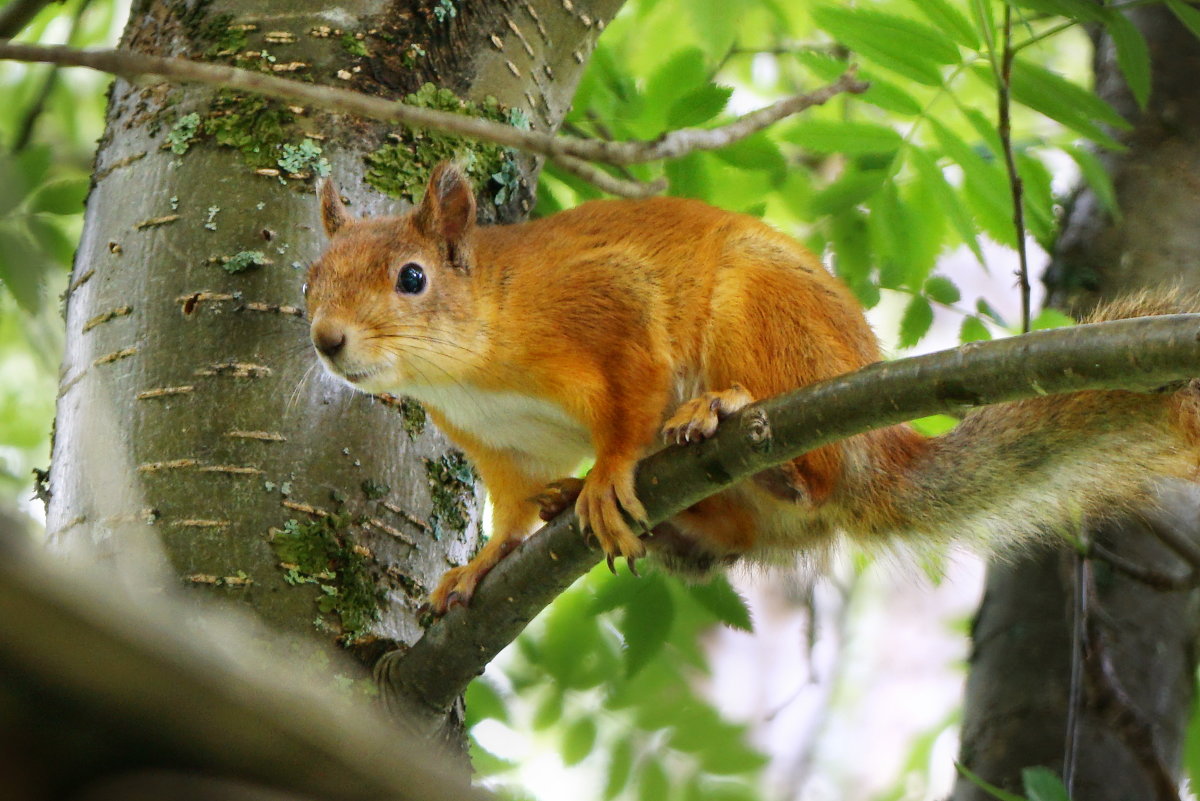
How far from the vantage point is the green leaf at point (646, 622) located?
114 inches

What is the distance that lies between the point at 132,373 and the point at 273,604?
0.61m

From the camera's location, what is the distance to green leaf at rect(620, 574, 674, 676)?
9.50 feet

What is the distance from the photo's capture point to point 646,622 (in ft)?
9.59

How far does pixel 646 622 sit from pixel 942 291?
112cm

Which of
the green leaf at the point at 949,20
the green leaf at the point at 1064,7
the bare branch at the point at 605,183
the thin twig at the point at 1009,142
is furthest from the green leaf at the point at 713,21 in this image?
the bare branch at the point at 605,183

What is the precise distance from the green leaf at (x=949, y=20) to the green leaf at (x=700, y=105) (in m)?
0.44

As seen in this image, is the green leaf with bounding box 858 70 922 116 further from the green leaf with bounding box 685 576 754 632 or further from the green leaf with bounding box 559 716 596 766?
the green leaf with bounding box 559 716 596 766

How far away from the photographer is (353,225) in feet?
9.17

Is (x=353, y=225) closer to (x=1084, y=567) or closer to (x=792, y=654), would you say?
(x=1084, y=567)

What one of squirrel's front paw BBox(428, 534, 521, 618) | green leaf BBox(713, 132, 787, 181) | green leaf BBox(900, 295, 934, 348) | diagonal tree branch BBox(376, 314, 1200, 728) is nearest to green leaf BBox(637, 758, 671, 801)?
squirrel's front paw BBox(428, 534, 521, 618)

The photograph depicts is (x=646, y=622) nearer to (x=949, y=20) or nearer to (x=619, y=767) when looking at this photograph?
(x=619, y=767)

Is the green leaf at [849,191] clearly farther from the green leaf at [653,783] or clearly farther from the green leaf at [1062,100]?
the green leaf at [653,783]

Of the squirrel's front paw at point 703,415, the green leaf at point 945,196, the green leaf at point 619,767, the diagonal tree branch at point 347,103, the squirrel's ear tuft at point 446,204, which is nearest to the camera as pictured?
the diagonal tree branch at point 347,103

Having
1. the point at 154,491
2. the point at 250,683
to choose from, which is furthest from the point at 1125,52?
the point at 250,683
